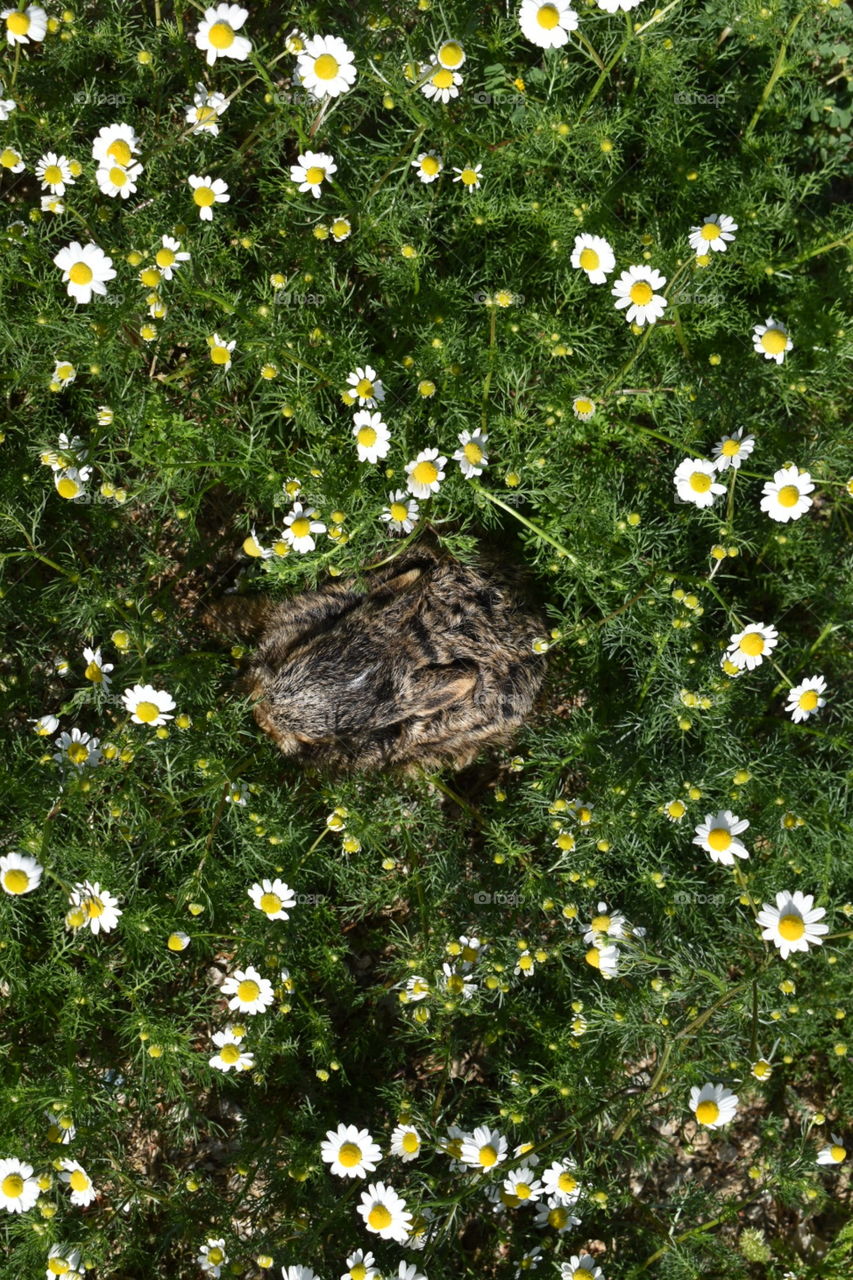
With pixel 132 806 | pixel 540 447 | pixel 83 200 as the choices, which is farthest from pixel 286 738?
pixel 83 200

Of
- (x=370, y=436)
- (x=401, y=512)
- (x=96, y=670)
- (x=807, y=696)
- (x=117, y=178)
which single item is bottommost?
(x=96, y=670)

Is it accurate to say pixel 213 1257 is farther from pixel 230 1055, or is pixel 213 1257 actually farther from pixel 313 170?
pixel 313 170

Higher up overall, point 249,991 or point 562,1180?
point 249,991

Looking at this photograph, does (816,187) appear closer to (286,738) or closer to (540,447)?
(540,447)

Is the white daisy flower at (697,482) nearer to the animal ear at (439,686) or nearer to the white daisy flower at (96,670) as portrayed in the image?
the animal ear at (439,686)

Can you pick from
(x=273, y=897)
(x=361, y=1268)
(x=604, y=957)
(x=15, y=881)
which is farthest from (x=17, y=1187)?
(x=604, y=957)

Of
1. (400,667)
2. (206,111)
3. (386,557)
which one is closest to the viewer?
(206,111)

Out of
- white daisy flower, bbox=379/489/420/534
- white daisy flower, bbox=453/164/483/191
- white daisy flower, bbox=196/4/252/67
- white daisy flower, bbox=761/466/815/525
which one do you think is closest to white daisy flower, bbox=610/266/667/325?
white daisy flower, bbox=453/164/483/191
